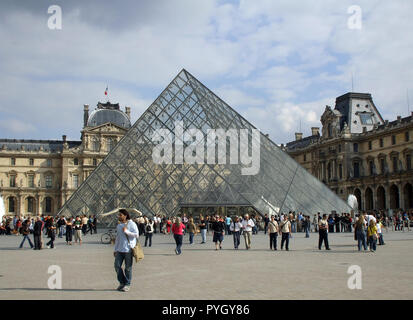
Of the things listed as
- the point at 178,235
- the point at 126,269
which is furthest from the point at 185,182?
the point at 126,269

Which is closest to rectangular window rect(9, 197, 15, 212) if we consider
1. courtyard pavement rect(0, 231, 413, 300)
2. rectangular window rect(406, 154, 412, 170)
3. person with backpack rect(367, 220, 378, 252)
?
rectangular window rect(406, 154, 412, 170)

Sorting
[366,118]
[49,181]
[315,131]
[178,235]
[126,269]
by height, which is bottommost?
[126,269]

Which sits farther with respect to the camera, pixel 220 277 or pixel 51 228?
pixel 51 228

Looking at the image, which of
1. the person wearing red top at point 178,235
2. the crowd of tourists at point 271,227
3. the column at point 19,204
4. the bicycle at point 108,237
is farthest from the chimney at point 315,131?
the person wearing red top at point 178,235

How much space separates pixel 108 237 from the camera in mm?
18688

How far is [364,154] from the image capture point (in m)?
63.1

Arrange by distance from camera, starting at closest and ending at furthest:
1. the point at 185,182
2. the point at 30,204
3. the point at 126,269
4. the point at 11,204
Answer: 1. the point at 126,269
2. the point at 185,182
3. the point at 11,204
4. the point at 30,204

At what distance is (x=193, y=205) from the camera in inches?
960

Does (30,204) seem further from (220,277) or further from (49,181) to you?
(220,277)

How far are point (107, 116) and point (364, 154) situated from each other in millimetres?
A: 38899

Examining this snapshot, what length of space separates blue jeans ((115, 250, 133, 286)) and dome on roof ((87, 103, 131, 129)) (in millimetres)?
69391

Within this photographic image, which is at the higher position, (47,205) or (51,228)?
(47,205)

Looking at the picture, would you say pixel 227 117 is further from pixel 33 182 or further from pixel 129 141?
pixel 33 182

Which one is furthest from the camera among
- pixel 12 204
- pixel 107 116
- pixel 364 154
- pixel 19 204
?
pixel 107 116
